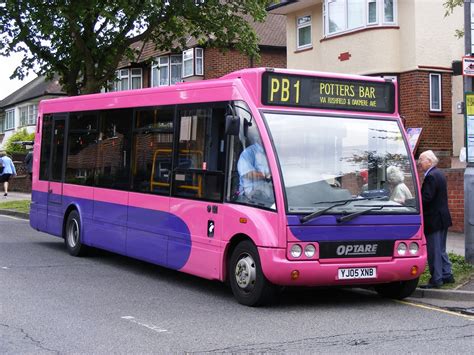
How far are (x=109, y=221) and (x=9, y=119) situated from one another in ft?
182

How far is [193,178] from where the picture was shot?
31.2 feet

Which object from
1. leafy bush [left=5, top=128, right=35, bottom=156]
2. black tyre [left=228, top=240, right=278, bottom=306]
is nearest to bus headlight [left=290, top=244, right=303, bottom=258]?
black tyre [left=228, top=240, right=278, bottom=306]

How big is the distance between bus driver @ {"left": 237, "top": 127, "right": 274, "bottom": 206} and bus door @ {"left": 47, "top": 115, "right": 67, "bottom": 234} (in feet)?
18.7

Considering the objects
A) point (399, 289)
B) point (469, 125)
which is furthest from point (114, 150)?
point (469, 125)

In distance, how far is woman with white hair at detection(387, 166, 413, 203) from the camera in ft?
28.8

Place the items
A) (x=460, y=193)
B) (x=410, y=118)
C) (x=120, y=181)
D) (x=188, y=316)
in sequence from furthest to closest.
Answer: (x=410, y=118), (x=460, y=193), (x=120, y=181), (x=188, y=316)

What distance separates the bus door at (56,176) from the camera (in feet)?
43.7

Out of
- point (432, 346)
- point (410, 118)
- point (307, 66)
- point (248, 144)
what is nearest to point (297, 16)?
point (307, 66)

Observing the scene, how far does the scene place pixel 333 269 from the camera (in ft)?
27.0

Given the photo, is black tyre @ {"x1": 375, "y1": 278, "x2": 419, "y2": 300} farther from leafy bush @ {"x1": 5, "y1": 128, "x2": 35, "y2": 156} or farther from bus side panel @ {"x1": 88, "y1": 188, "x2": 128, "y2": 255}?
leafy bush @ {"x1": 5, "y1": 128, "x2": 35, "y2": 156}

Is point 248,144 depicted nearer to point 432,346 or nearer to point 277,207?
point 277,207

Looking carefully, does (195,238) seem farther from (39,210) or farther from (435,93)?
(435,93)

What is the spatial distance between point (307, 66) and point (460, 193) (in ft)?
35.9

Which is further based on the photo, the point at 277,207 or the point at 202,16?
the point at 202,16
